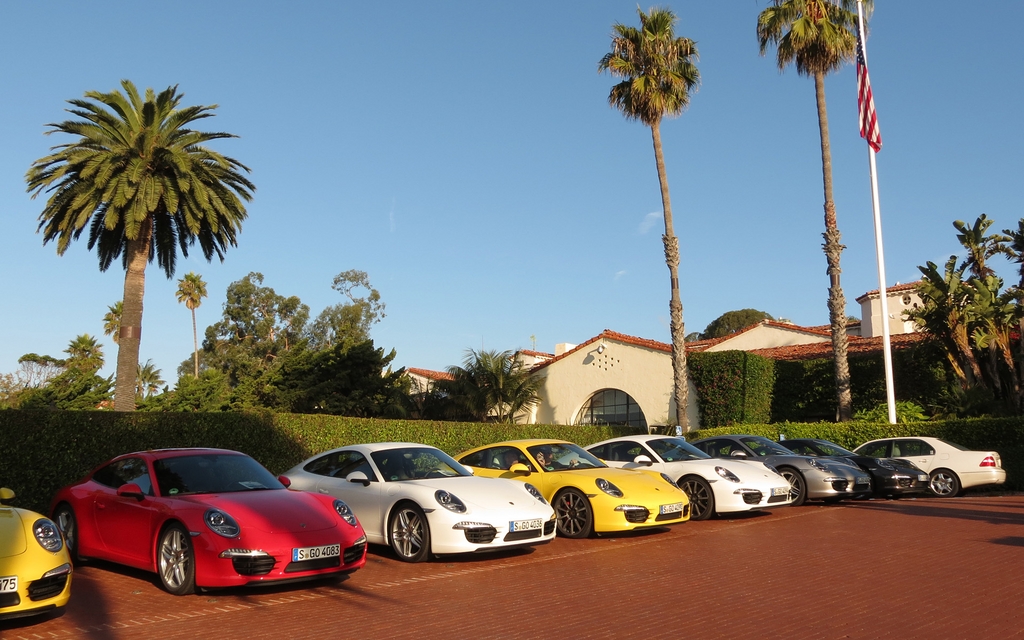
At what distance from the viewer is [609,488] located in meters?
11.6

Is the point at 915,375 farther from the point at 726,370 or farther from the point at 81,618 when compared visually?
the point at 81,618

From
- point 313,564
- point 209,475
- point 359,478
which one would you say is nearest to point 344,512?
point 313,564

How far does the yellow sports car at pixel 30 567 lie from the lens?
6.34 m

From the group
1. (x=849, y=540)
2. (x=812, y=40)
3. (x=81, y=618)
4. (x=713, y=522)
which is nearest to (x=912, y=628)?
(x=849, y=540)

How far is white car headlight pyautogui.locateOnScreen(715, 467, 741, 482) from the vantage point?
1367 cm

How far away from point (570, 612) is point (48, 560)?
13.6 feet

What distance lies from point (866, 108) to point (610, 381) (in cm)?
1477

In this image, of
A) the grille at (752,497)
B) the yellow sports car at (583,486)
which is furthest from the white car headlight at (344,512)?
the grille at (752,497)

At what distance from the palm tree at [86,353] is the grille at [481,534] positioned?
56656 mm

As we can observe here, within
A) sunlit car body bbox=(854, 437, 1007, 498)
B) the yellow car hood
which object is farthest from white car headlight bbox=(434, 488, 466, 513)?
sunlit car body bbox=(854, 437, 1007, 498)

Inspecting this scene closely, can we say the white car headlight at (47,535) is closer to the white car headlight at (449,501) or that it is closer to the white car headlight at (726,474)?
the white car headlight at (449,501)

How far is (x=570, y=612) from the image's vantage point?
6980 millimetres

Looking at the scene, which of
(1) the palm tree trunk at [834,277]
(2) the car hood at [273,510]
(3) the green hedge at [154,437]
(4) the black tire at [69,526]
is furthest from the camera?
(1) the palm tree trunk at [834,277]

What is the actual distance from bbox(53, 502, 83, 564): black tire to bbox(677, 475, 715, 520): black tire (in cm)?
879
